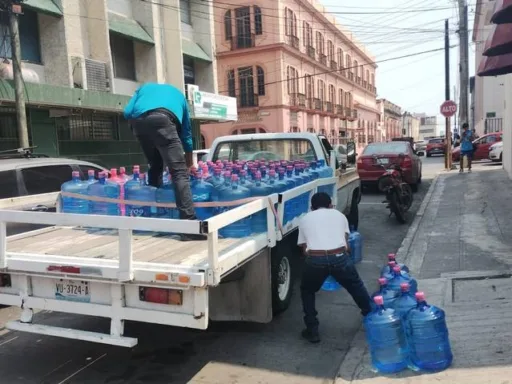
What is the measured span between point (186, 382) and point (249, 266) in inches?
42.2

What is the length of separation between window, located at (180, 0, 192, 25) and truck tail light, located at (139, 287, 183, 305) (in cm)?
2205

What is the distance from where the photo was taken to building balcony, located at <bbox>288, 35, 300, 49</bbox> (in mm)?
35250

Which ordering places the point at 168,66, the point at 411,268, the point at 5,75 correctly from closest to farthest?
1. the point at 411,268
2. the point at 5,75
3. the point at 168,66

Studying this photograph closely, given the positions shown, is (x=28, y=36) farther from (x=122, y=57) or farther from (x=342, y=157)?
(x=342, y=157)

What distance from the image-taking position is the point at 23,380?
12.9ft

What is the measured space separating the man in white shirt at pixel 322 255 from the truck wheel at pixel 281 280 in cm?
31

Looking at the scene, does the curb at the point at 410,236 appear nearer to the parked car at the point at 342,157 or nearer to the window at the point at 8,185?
the parked car at the point at 342,157

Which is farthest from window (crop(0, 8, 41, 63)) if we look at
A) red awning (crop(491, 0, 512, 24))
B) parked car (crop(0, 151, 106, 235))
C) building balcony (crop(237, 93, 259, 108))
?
building balcony (crop(237, 93, 259, 108))

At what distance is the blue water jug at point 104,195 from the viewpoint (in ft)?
15.5

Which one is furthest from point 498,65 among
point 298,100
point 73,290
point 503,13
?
point 298,100

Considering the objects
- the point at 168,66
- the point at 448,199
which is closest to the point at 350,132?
the point at 168,66

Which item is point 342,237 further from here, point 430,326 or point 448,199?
point 448,199

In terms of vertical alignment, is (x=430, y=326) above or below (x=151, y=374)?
above

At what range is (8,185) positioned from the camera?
5.57 m
